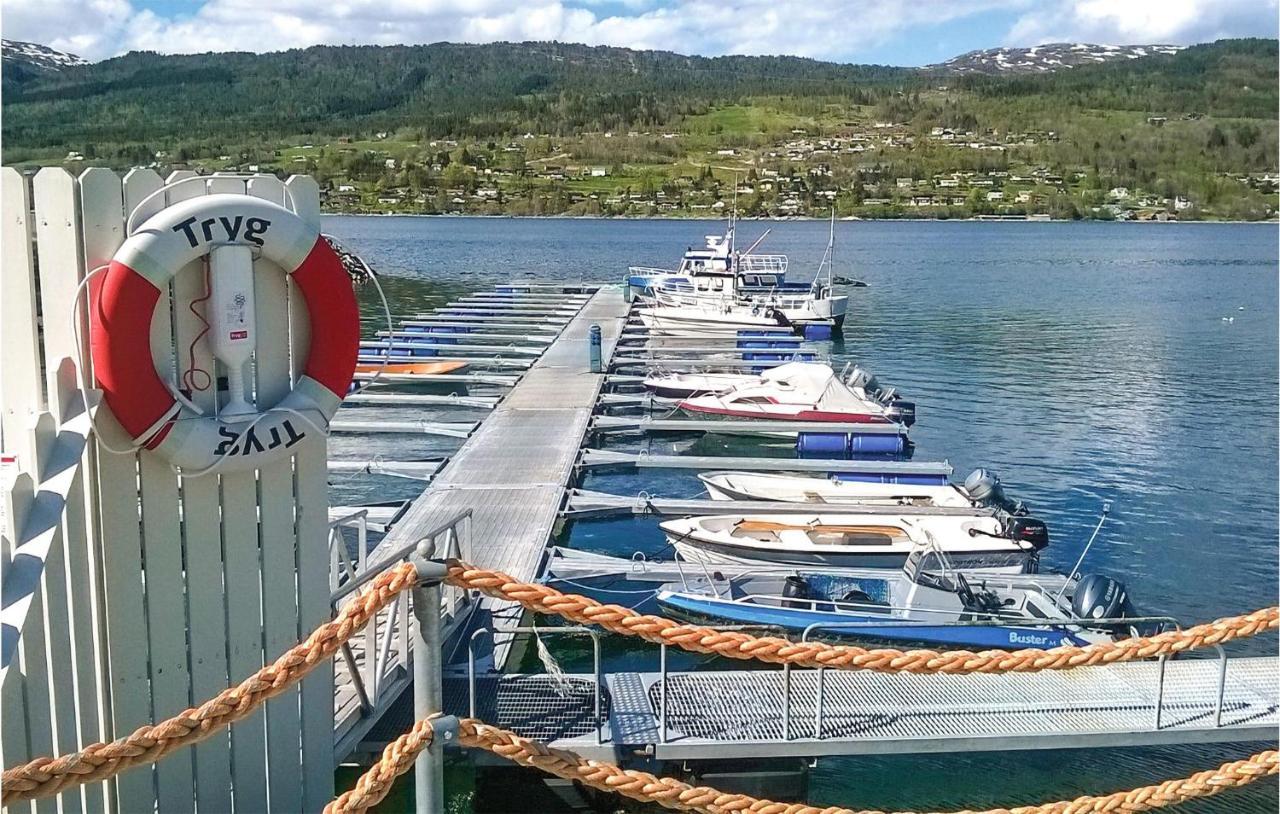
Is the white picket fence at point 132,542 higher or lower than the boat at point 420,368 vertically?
higher

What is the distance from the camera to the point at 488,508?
12516mm

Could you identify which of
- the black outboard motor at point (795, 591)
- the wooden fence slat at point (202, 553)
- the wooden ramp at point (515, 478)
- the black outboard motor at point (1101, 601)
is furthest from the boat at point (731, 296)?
the wooden fence slat at point (202, 553)

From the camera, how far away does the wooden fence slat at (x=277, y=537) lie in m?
3.90

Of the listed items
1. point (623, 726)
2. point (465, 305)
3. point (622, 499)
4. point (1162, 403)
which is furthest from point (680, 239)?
point (623, 726)

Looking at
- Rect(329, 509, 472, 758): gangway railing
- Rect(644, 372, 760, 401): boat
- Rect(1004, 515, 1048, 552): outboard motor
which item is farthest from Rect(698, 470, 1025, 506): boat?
Rect(329, 509, 472, 758): gangway railing

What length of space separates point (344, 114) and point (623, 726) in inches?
6692

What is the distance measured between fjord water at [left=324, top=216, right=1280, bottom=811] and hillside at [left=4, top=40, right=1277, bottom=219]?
71.7m

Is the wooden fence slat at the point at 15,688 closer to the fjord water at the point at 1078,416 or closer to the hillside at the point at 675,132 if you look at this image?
the fjord water at the point at 1078,416

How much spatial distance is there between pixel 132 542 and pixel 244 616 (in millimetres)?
524

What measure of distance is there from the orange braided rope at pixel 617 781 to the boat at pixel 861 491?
10014 millimetres

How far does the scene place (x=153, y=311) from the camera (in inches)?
140

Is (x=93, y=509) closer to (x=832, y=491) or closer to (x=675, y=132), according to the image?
(x=832, y=491)

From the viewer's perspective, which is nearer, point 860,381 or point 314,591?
point 314,591

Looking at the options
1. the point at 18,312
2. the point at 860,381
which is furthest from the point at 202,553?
the point at 860,381
